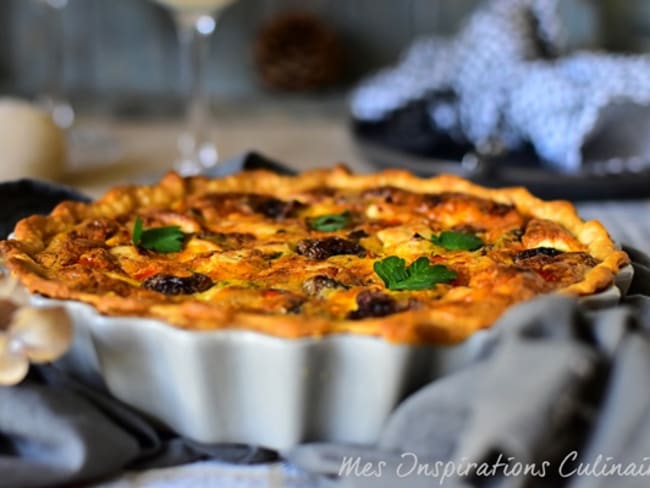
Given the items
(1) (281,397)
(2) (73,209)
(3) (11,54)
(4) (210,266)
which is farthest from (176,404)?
(3) (11,54)

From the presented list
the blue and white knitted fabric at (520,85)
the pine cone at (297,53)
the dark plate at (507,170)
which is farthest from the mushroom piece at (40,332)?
the pine cone at (297,53)

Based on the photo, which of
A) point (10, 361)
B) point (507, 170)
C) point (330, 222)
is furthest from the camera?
point (507, 170)

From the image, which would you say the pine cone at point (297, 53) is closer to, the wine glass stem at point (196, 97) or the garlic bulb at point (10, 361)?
the wine glass stem at point (196, 97)

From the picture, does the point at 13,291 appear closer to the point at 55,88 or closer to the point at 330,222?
the point at 330,222

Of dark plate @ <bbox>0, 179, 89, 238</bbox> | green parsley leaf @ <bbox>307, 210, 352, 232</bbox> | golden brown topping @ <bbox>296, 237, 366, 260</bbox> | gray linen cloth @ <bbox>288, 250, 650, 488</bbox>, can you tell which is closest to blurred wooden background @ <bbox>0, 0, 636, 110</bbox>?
dark plate @ <bbox>0, 179, 89, 238</bbox>

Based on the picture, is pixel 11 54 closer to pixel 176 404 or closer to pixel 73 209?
pixel 73 209

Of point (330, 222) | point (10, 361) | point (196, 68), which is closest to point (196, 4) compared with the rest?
point (196, 68)
